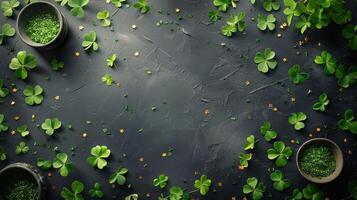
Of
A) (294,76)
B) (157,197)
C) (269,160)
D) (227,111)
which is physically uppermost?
(294,76)

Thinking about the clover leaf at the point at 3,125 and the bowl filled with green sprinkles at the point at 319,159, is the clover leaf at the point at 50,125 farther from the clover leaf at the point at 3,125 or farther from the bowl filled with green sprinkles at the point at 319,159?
the bowl filled with green sprinkles at the point at 319,159

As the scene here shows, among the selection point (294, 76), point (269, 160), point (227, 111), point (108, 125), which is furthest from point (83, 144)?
point (294, 76)

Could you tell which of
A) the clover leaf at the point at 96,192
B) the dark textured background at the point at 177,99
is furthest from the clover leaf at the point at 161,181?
the clover leaf at the point at 96,192

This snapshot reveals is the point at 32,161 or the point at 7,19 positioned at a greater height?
the point at 7,19

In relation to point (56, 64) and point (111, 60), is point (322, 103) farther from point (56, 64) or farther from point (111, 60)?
point (56, 64)

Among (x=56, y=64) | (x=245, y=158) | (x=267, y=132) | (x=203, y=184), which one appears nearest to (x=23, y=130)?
(x=56, y=64)

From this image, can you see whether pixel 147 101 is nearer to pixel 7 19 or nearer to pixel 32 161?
pixel 32 161
